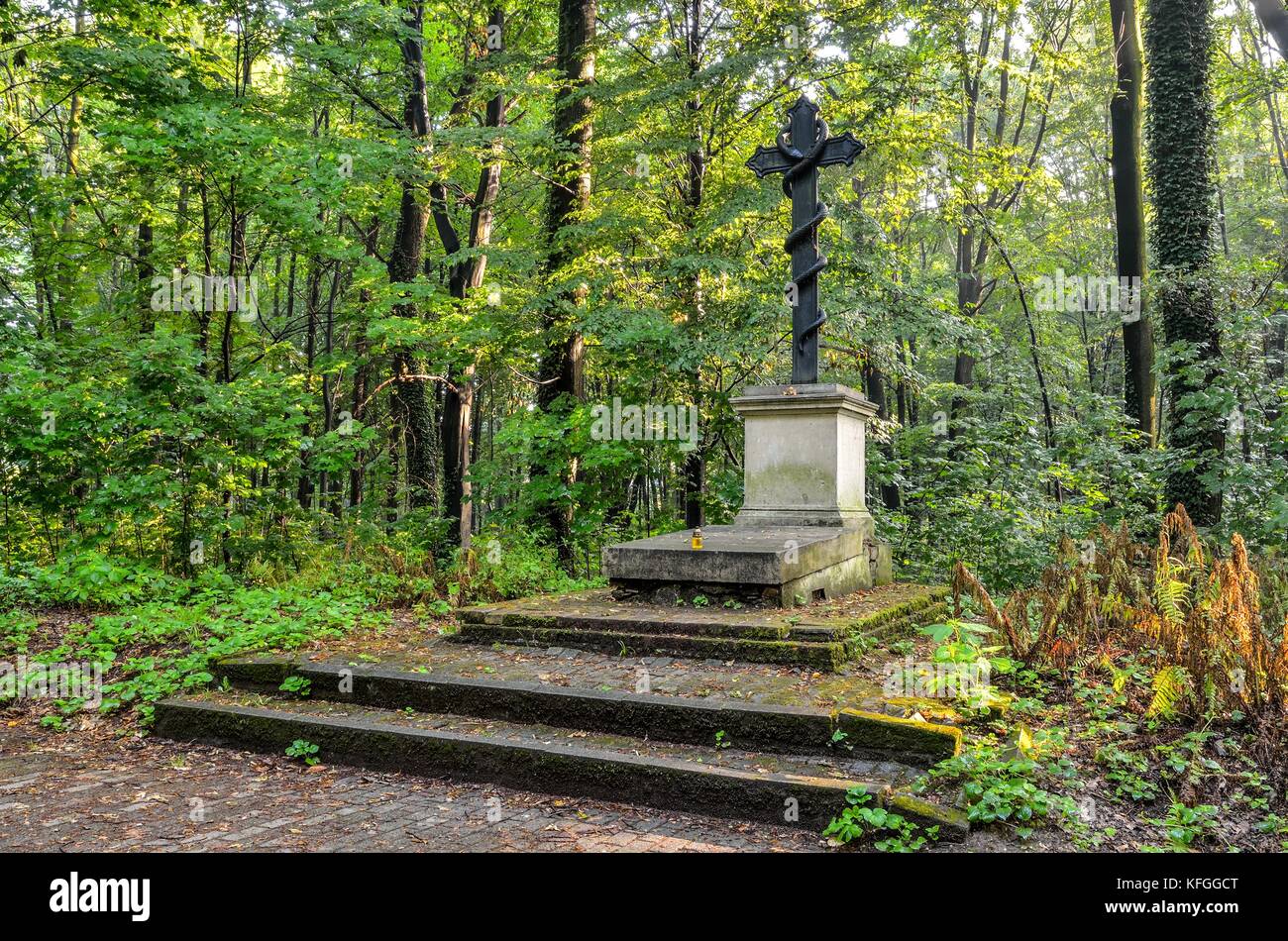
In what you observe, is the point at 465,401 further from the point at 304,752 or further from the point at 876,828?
the point at 876,828

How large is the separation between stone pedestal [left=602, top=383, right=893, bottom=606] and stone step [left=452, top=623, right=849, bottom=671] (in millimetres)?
853

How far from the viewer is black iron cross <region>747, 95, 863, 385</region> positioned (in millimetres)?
8039

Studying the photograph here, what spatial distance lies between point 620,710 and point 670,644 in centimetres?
115

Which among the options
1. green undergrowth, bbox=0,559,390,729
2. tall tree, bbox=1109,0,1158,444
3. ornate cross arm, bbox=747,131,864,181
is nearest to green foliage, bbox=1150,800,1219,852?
green undergrowth, bbox=0,559,390,729

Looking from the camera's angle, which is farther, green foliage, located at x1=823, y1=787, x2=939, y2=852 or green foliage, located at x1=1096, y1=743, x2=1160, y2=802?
green foliage, located at x1=1096, y1=743, x2=1160, y2=802

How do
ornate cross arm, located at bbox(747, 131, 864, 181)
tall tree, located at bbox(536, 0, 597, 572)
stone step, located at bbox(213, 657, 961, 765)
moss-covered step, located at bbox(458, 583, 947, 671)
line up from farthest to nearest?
tall tree, located at bbox(536, 0, 597, 572) < ornate cross arm, located at bbox(747, 131, 864, 181) < moss-covered step, located at bbox(458, 583, 947, 671) < stone step, located at bbox(213, 657, 961, 765)

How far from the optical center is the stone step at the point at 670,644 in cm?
531

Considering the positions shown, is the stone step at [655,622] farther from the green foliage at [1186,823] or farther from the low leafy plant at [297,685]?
the green foliage at [1186,823]

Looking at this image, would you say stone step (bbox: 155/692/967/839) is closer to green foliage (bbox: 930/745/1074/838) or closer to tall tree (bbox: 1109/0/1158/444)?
green foliage (bbox: 930/745/1074/838)

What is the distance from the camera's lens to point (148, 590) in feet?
27.0

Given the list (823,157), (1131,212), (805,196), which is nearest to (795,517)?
(805,196)

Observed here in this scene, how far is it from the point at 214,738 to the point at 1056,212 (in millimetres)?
23854

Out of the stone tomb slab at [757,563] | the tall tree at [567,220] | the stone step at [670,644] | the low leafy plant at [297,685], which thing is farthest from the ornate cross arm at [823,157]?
the low leafy plant at [297,685]

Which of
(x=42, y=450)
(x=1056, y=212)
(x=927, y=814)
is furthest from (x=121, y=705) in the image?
(x=1056, y=212)
